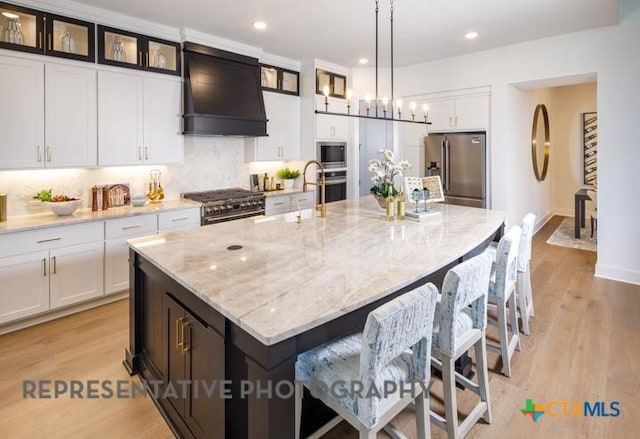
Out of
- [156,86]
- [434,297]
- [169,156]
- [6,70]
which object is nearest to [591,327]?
[434,297]

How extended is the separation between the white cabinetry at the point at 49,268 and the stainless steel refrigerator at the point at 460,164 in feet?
15.4

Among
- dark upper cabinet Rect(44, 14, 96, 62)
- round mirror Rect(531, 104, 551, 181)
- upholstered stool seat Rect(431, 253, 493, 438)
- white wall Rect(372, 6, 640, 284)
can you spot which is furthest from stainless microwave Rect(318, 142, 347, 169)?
upholstered stool seat Rect(431, 253, 493, 438)

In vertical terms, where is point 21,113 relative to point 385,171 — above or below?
above

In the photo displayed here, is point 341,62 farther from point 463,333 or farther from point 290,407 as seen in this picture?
point 290,407

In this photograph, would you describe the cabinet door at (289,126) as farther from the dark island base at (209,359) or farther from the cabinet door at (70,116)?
the dark island base at (209,359)

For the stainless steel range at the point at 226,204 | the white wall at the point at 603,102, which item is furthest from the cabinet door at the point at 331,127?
the white wall at the point at 603,102

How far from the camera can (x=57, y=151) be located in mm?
3492

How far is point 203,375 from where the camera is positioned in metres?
1.72

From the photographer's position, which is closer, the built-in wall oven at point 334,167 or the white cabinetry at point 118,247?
the white cabinetry at point 118,247

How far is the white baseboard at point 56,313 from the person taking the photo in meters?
3.20

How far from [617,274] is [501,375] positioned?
301cm

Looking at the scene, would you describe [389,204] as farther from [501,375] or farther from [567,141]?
[567,141]

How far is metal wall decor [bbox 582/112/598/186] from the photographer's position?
766 cm

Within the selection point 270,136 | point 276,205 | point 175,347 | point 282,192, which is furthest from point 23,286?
point 270,136
